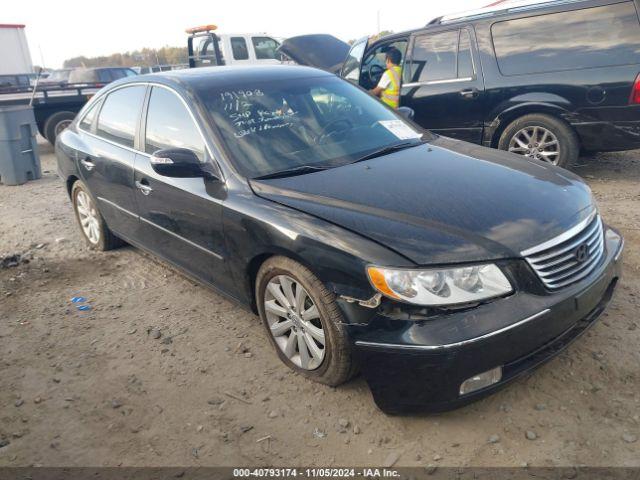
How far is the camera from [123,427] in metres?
2.68

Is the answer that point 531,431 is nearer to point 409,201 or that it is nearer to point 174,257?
point 409,201

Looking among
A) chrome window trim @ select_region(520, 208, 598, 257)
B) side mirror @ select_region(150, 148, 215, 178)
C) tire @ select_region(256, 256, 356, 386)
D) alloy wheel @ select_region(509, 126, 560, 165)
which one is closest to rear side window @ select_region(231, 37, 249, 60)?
alloy wheel @ select_region(509, 126, 560, 165)

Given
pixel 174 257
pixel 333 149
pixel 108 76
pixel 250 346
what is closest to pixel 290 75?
pixel 333 149

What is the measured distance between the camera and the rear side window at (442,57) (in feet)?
20.4

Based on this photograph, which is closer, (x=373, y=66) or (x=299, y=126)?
(x=299, y=126)

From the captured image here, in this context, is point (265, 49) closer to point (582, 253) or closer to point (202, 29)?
point (202, 29)

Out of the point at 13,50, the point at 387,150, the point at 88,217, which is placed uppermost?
the point at 13,50

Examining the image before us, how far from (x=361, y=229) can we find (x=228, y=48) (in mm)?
12058

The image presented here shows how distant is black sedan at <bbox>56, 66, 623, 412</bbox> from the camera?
7.45 ft

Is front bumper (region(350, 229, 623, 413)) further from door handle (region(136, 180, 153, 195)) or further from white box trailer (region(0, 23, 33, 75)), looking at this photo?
white box trailer (region(0, 23, 33, 75))

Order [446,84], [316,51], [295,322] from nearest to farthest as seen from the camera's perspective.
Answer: [295,322]
[446,84]
[316,51]

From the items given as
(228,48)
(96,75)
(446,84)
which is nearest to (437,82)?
(446,84)

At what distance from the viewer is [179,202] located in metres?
3.37

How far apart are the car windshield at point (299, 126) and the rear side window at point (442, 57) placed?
2.81m
